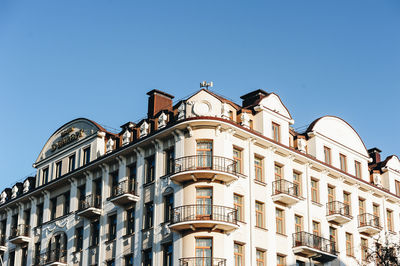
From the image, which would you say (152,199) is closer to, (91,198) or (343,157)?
(91,198)

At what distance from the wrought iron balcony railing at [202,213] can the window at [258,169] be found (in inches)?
163

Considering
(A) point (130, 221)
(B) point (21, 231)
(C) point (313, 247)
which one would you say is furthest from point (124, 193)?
(B) point (21, 231)

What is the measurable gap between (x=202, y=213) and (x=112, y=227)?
7903mm

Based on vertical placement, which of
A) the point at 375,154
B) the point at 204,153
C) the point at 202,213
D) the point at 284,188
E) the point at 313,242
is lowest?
the point at 313,242

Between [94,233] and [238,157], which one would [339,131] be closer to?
[238,157]

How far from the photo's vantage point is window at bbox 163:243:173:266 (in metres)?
43.1

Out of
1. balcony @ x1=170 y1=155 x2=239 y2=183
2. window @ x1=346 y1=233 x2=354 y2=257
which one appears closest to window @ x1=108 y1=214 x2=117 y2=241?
balcony @ x1=170 y1=155 x2=239 y2=183

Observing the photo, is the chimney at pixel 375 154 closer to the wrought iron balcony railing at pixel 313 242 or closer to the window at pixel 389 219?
the window at pixel 389 219

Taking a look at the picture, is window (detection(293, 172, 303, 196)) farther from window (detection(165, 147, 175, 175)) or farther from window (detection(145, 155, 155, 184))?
window (detection(145, 155, 155, 184))

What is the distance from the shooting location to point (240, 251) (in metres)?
43.7

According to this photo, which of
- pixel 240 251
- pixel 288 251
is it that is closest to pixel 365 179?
pixel 288 251

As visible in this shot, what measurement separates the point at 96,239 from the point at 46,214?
657 cm

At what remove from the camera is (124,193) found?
46.4m

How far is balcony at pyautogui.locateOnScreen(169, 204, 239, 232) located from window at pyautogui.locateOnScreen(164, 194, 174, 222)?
967mm
